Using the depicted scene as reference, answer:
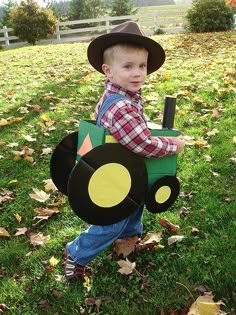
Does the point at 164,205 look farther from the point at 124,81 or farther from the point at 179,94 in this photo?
the point at 179,94

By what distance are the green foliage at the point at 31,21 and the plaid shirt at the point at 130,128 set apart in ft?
66.6

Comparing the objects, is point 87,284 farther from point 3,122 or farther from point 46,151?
point 3,122

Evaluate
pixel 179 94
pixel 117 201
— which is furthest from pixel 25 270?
pixel 179 94

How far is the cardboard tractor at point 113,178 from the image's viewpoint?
227 centimetres

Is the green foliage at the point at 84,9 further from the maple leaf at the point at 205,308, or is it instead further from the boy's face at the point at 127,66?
the maple leaf at the point at 205,308

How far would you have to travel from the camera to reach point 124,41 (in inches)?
91.0

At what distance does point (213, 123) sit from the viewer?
198 inches

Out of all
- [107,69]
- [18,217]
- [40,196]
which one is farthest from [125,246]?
[107,69]

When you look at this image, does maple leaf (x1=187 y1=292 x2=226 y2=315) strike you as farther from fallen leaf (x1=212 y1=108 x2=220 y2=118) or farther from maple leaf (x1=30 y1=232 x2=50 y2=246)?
fallen leaf (x1=212 y1=108 x2=220 y2=118)

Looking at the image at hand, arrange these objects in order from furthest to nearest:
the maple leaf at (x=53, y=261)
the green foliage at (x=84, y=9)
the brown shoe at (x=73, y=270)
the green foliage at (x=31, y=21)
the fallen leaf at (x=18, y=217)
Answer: the green foliage at (x=84, y=9) < the green foliage at (x=31, y=21) < the fallen leaf at (x=18, y=217) < the maple leaf at (x=53, y=261) < the brown shoe at (x=73, y=270)

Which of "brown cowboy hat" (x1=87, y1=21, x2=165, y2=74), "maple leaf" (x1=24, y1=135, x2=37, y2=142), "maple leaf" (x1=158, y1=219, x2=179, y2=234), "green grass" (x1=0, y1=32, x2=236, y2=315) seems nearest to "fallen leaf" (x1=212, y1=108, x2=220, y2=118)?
"green grass" (x1=0, y1=32, x2=236, y2=315)

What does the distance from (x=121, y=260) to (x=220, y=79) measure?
498 cm

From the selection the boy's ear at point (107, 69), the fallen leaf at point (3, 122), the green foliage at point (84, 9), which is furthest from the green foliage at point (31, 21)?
the boy's ear at point (107, 69)

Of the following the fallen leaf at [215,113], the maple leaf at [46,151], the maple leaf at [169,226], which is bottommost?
the maple leaf at [169,226]
